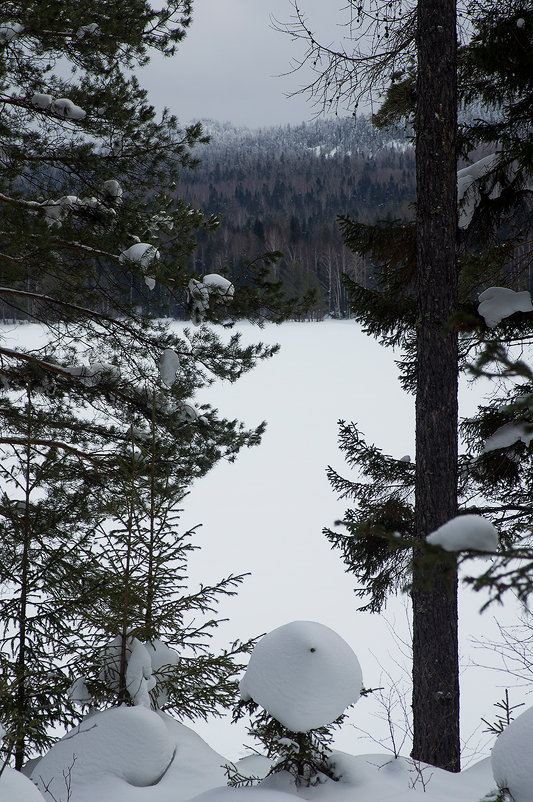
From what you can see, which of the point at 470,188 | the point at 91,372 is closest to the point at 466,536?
the point at 470,188

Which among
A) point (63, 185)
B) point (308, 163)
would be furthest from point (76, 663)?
point (308, 163)

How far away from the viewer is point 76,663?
442cm

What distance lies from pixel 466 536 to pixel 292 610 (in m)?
11.2

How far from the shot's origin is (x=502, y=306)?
15.3 ft

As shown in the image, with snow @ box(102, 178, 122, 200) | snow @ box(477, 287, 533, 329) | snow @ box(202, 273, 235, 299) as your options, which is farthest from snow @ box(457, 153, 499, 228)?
snow @ box(102, 178, 122, 200)

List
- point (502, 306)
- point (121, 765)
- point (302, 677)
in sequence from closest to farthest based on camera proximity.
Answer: point (302, 677) → point (121, 765) → point (502, 306)

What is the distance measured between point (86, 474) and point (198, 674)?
2.42 meters

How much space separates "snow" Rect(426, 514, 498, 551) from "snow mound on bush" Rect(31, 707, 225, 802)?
3022 mm

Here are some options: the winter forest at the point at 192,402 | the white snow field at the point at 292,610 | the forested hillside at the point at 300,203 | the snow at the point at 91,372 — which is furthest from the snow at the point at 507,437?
the forested hillside at the point at 300,203

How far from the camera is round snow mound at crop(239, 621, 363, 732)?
130 inches

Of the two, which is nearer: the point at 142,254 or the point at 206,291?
the point at 142,254

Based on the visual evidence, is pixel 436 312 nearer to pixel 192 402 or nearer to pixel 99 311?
pixel 192 402

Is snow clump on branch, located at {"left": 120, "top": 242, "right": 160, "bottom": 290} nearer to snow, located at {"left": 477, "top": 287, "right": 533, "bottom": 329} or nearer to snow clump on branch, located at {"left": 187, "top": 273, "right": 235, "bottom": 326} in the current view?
snow clump on branch, located at {"left": 187, "top": 273, "right": 235, "bottom": 326}

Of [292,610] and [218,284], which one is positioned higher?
[218,284]
